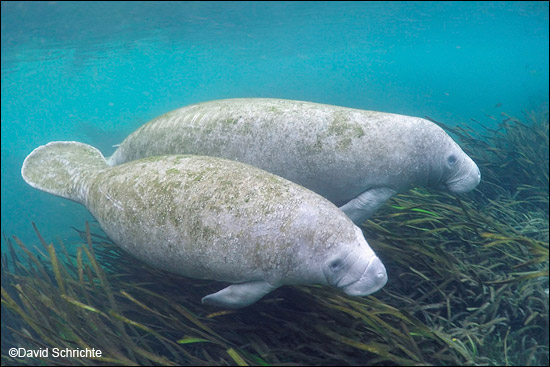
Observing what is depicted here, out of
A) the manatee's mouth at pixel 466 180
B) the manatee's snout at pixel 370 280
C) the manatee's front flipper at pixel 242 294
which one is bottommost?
the manatee's front flipper at pixel 242 294

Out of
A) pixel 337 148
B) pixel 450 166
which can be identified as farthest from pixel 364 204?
pixel 450 166

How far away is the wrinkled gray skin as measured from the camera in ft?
14.2

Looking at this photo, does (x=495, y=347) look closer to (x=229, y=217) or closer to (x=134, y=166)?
(x=229, y=217)

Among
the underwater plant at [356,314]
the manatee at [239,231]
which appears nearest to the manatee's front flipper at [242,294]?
the manatee at [239,231]

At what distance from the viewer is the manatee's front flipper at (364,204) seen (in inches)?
171

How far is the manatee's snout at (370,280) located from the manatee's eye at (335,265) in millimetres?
205

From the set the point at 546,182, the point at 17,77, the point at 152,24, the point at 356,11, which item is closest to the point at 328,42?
the point at 356,11

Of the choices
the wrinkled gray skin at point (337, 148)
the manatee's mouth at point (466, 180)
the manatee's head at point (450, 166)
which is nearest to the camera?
the wrinkled gray skin at point (337, 148)

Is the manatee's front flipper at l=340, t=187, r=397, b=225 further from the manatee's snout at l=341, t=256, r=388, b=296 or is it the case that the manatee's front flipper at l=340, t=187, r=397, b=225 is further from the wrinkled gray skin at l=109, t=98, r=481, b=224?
the manatee's snout at l=341, t=256, r=388, b=296

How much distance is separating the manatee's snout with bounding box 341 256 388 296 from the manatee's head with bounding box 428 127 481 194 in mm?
2101

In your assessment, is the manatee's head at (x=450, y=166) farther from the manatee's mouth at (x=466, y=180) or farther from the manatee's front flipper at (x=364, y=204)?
the manatee's front flipper at (x=364, y=204)

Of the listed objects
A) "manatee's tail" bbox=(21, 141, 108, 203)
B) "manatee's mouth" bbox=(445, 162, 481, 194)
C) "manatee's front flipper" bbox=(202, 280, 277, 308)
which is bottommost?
"manatee's front flipper" bbox=(202, 280, 277, 308)

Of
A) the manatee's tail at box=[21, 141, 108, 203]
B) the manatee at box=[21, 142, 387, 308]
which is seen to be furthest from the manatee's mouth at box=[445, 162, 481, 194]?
the manatee's tail at box=[21, 141, 108, 203]

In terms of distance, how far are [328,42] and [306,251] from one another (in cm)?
5012
